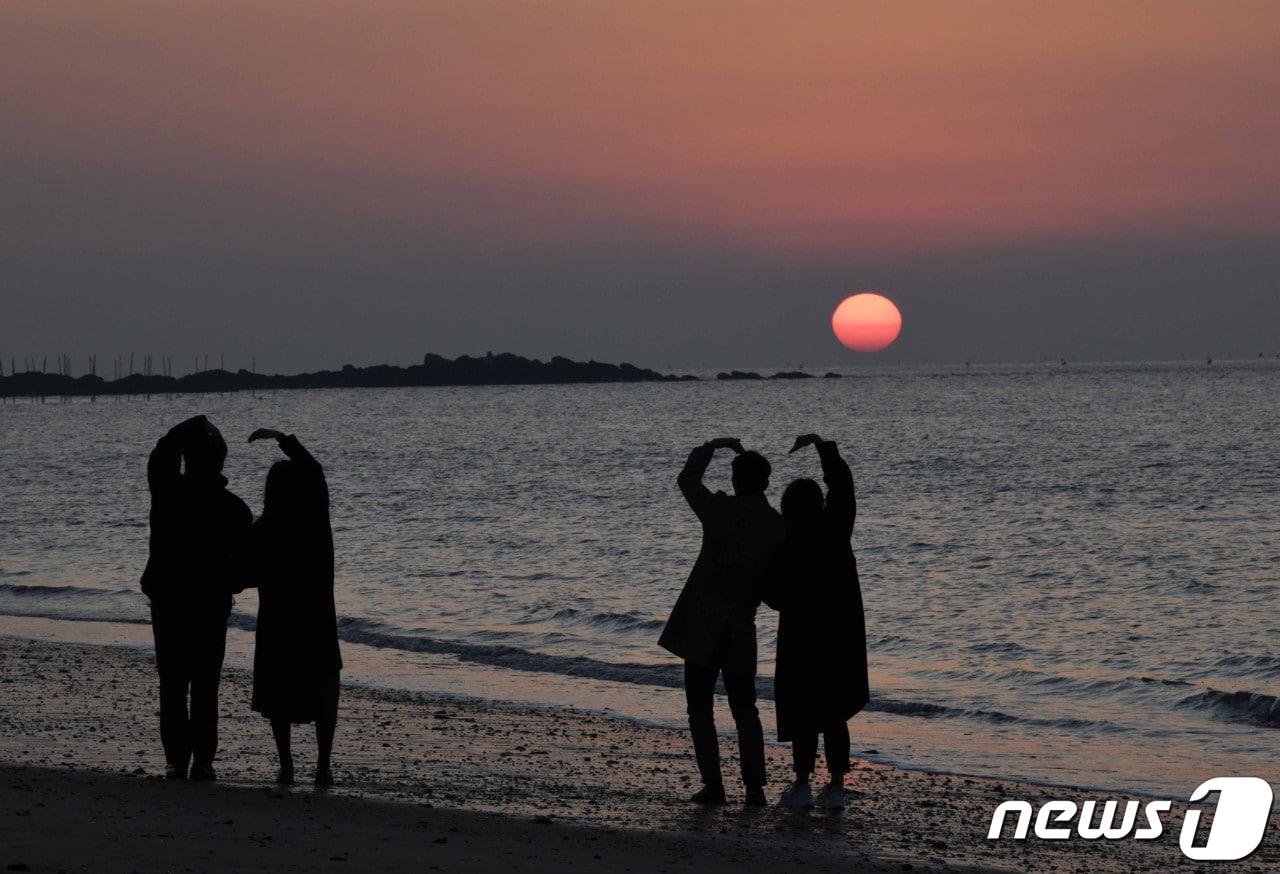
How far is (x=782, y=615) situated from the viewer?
7.87 m

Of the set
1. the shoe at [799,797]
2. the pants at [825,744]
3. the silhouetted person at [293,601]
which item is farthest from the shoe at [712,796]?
the silhouetted person at [293,601]

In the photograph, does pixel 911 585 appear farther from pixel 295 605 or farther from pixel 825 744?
pixel 295 605

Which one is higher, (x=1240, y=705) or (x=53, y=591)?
(x=1240, y=705)

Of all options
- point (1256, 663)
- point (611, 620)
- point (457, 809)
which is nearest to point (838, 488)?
point (457, 809)

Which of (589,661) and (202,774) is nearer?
(202,774)

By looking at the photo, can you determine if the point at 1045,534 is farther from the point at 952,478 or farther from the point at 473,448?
the point at 473,448

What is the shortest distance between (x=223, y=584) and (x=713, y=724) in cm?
271

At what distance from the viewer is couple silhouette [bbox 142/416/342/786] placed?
758 centimetres

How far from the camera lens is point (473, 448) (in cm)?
7569

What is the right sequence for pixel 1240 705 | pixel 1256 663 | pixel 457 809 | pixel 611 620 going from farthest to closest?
pixel 611 620
pixel 1256 663
pixel 1240 705
pixel 457 809

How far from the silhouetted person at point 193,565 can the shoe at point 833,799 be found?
327cm

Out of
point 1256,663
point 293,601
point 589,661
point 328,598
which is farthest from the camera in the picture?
point 589,661

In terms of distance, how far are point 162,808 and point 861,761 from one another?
4.86 metres

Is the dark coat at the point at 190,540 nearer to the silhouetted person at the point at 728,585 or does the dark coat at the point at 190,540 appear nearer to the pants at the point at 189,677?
the pants at the point at 189,677
